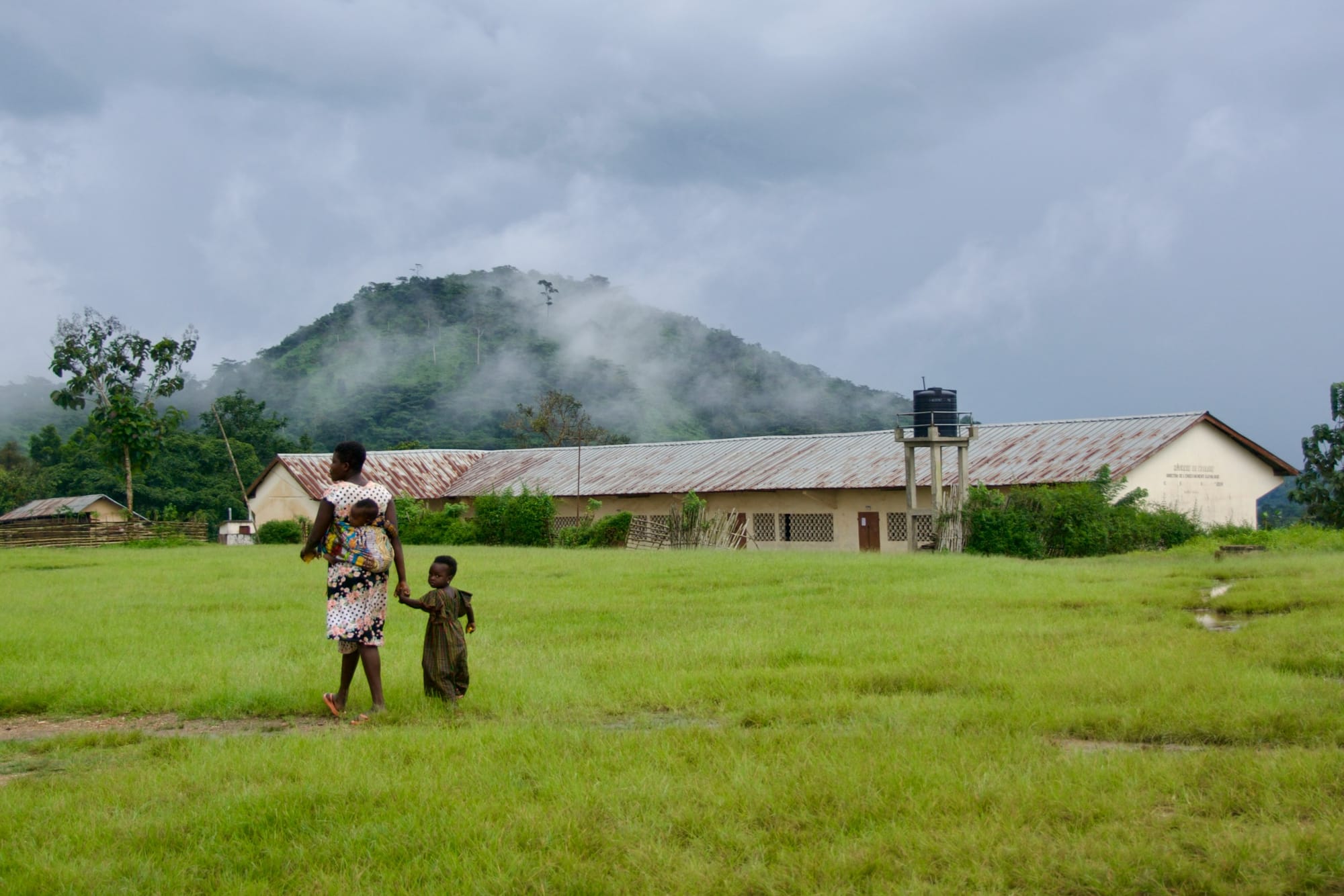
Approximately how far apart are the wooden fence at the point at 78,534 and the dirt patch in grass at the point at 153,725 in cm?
3979

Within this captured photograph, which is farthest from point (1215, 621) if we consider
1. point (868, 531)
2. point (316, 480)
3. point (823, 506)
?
point (316, 480)

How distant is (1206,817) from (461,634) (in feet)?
15.7

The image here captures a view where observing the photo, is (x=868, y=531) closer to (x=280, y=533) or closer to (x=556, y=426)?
(x=280, y=533)

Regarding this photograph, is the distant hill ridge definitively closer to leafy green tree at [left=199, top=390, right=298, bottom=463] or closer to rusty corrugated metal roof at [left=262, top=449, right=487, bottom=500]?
leafy green tree at [left=199, top=390, right=298, bottom=463]

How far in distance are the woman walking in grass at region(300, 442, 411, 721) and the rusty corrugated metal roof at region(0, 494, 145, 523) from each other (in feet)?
175

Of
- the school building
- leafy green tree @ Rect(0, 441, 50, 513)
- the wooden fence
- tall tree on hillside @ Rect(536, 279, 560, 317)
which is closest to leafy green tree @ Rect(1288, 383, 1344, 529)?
the school building

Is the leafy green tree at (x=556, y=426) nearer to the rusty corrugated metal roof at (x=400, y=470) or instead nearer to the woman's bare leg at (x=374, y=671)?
the rusty corrugated metal roof at (x=400, y=470)

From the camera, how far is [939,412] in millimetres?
29078

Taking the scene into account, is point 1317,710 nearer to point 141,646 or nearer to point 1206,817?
point 1206,817

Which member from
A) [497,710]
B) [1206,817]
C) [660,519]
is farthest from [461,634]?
[660,519]

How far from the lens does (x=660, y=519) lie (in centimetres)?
3775

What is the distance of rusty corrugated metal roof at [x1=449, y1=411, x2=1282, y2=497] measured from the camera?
3397 centimetres

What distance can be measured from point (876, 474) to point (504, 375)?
6478cm

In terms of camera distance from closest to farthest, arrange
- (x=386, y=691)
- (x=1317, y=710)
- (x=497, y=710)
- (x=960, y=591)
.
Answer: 1. (x=1317, y=710)
2. (x=497, y=710)
3. (x=386, y=691)
4. (x=960, y=591)
